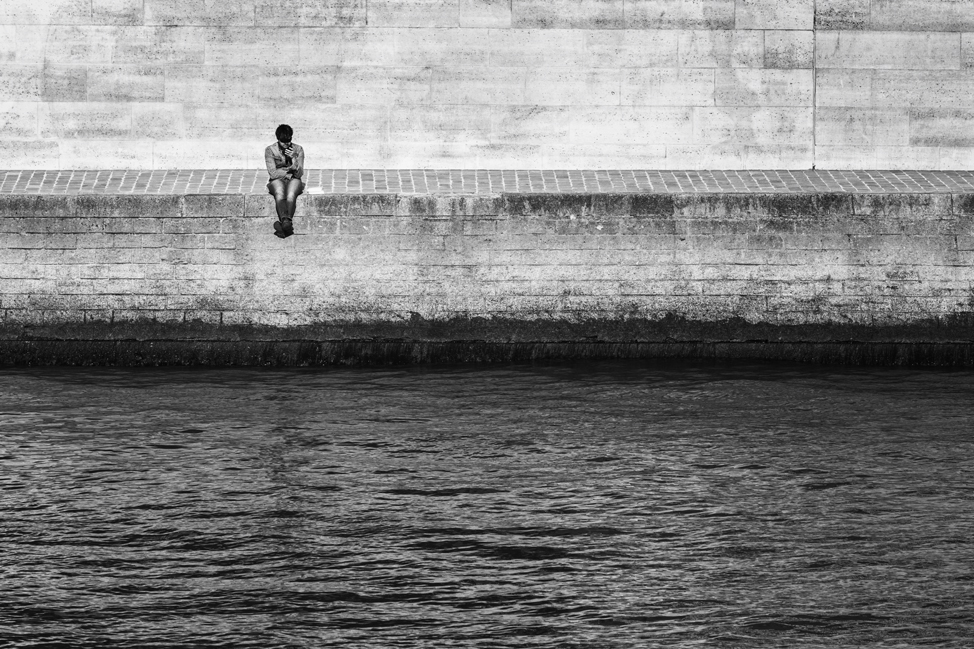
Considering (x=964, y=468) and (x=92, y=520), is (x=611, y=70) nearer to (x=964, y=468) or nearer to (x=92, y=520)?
(x=964, y=468)

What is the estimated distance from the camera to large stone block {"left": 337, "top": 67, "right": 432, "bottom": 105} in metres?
18.2

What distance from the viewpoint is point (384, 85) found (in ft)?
59.9

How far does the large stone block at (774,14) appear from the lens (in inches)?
723

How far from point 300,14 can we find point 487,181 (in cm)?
296

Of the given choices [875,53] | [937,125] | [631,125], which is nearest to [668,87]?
[631,125]

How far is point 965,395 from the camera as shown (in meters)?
14.4

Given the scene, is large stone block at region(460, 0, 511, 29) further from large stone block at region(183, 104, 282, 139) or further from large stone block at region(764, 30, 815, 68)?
large stone block at region(764, 30, 815, 68)

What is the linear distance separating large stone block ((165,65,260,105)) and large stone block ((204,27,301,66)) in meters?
0.10

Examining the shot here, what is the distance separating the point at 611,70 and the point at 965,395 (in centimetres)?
611

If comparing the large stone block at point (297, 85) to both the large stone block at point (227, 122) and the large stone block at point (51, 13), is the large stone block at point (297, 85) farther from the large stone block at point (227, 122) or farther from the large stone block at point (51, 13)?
the large stone block at point (51, 13)

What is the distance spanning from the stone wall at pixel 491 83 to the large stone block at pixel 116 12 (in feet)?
0.08

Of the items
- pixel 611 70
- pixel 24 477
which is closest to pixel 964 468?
pixel 24 477

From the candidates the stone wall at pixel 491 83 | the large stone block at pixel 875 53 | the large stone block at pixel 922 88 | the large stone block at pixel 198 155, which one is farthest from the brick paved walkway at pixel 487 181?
the large stone block at pixel 875 53

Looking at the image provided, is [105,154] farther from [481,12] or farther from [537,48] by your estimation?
[537,48]
